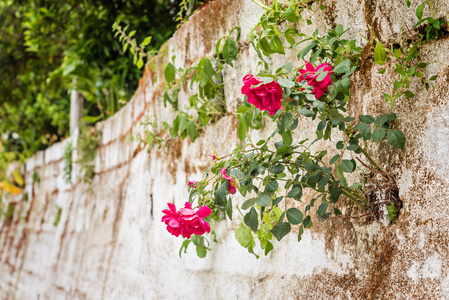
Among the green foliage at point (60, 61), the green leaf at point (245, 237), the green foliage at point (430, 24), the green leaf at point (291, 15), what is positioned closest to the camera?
the green foliage at point (430, 24)

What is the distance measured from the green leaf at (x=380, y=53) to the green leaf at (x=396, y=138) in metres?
0.17

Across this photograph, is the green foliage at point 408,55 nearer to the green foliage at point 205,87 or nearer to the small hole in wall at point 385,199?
the small hole in wall at point 385,199

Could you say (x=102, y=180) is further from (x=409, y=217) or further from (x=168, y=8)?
(x=409, y=217)

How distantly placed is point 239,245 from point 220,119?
1.64 feet

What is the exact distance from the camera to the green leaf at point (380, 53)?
1.13 metres

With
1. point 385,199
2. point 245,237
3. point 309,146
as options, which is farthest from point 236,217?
point 385,199

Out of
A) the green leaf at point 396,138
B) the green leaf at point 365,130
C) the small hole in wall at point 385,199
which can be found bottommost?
the small hole in wall at point 385,199

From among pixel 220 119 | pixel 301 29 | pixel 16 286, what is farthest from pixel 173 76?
pixel 16 286

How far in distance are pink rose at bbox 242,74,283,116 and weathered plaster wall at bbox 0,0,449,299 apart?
30cm

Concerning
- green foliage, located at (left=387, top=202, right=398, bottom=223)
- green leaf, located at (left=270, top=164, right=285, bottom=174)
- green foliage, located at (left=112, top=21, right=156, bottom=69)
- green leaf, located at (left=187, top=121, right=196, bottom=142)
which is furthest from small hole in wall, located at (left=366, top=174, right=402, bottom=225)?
green foliage, located at (left=112, top=21, right=156, bottom=69)

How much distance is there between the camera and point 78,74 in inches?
156

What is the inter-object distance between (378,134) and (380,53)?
0.19 meters

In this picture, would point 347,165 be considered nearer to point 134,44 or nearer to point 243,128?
point 243,128

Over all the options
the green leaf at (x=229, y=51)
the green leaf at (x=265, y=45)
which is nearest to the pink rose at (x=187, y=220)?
the green leaf at (x=265, y=45)
